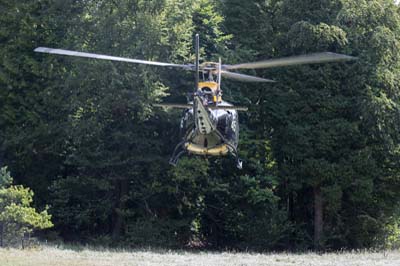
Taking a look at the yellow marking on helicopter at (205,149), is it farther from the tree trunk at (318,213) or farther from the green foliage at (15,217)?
the tree trunk at (318,213)

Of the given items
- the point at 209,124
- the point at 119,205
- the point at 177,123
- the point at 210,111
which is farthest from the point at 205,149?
the point at 119,205

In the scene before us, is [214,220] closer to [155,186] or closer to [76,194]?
[155,186]

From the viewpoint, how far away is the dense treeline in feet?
77.6

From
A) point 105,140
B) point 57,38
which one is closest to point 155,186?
point 105,140

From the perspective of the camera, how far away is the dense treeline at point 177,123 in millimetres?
23641

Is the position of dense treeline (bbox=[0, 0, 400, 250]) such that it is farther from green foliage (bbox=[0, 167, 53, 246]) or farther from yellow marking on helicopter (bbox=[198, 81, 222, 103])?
yellow marking on helicopter (bbox=[198, 81, 222, 103])

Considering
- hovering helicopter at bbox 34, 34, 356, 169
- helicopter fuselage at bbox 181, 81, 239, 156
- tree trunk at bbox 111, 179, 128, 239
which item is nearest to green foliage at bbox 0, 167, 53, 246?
tree trunk at bbox 111, 179, 128, 239

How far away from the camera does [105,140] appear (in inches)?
951

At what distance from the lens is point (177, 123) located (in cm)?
2381

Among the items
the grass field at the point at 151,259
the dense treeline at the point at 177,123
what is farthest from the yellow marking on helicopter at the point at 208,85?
the dense treeline at the point at 177,123

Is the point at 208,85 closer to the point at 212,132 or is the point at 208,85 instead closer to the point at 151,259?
the point at 212,132

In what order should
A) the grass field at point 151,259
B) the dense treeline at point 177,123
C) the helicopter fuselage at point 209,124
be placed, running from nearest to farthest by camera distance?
the helicopter fuselage at point 209,124, the grass field at point 151,259, the dense treeline at point 177,123

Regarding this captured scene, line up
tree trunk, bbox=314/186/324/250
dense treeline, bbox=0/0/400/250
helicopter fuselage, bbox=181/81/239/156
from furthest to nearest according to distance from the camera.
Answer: tree trunk, bbox=314/186/324/250 → dense treeline, bbox=0/0/400/250 → helicopter fuselage, bbox=181/81/239/156

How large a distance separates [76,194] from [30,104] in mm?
3328
